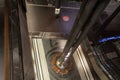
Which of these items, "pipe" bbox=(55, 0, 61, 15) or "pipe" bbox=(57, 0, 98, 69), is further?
"pipe" bbox=(55, 0, 61, 15)

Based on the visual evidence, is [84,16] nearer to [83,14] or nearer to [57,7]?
[83,14]

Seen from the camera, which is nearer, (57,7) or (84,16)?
(84,16)

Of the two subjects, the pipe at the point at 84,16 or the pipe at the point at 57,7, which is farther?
the pipe at the point at 57,7

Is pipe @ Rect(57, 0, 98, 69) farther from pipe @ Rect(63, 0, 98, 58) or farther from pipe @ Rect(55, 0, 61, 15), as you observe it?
pipe @ Rect(55, 0, 61, 15)

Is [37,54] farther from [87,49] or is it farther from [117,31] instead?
[117,31]

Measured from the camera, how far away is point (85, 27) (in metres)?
0.61

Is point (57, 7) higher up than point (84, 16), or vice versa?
point (57, 7)

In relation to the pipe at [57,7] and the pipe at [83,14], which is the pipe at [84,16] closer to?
the pipe at [83,14]

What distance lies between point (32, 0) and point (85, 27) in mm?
699

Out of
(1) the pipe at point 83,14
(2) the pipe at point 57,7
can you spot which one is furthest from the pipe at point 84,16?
(2) the pipe at point 57,7

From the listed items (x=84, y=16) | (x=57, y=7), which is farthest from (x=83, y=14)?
(x=57, y=7)

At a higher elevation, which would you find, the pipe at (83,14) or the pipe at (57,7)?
the pipe at (57,7)

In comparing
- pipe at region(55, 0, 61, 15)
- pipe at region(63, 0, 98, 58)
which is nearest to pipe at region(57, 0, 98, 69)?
pipe at region(63, 0, 98, 58)

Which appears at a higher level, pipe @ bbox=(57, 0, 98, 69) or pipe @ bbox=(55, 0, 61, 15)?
pipe @ bbox=(55, 0, 61, 15)
